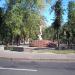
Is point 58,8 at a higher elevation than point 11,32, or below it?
higher

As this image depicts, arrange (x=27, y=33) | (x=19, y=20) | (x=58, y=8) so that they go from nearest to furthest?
(x=58, y=8) < (x=19, y=20) < (x=27, y=33)

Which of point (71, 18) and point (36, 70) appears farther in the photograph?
point (71, 18)

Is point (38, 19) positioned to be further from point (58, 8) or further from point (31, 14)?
point (58, 8)

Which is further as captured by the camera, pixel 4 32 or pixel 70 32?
pixel 70 32

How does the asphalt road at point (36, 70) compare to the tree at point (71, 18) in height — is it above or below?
below

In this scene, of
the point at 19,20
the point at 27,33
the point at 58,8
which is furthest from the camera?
the point at 27,33

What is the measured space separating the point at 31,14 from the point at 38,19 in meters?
1.51

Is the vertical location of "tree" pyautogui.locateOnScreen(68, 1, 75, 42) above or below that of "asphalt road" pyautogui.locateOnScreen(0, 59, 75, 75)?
above

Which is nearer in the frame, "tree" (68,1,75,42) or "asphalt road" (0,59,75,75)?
"asphalt road" (0,59,75,75)

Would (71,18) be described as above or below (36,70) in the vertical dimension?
above

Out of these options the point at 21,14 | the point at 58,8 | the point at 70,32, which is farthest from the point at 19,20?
the point at 70,32

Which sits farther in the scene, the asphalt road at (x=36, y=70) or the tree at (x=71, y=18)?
the tree at (x=71, y=18)

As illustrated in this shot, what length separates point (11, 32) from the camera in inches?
1797

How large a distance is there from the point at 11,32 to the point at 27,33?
12.6ft
